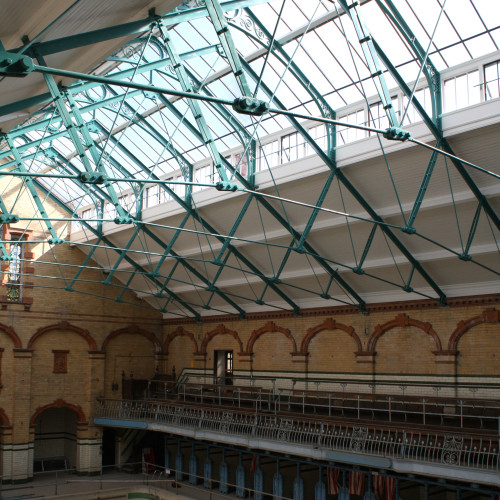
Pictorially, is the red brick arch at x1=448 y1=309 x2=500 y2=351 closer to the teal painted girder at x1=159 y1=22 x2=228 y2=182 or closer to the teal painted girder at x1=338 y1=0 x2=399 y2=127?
the teal painted girder at x1=338 y1=0 x2=399 y2=127

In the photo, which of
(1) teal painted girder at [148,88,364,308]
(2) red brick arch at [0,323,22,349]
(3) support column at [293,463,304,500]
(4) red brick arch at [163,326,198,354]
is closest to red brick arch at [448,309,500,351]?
(1) teal painted girder at [148,88,364,308]

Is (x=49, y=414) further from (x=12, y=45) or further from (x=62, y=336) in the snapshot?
(x=12, y=45)

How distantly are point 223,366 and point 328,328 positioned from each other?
844 centimetres

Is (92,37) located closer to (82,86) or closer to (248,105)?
(248,105)

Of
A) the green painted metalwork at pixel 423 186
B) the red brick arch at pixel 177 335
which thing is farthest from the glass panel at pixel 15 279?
the green painted metalwork at pixel 423 186

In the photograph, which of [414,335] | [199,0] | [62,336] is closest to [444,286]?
[414,335]

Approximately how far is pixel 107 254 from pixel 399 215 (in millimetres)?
18182

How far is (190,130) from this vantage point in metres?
25.7

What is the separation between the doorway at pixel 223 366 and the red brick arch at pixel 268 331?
226cm

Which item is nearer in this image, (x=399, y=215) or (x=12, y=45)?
(x=12, y=45)

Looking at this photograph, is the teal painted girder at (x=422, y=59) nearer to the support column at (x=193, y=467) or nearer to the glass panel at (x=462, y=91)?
the glass panel at (x=462, y=91)

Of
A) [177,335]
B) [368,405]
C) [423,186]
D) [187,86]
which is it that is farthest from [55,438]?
[423,186]

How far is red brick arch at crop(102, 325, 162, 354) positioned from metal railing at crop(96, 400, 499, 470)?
12.0 ft

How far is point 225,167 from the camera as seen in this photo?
83.6ft
